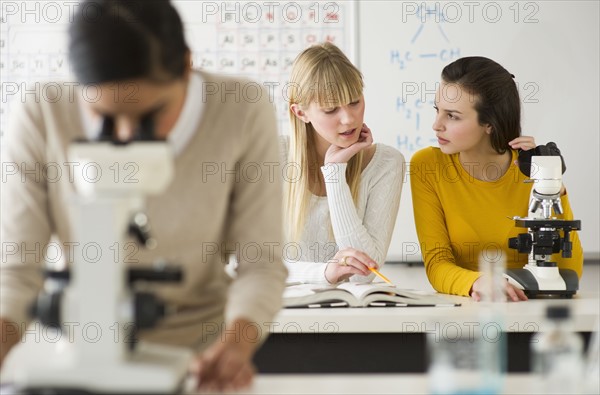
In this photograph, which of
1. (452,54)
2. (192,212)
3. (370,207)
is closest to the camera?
(192,212)

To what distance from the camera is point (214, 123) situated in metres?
1.34

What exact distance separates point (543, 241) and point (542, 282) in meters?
0.12

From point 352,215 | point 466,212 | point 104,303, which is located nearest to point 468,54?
point 466,212

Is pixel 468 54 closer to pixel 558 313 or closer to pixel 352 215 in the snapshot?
pixel 352 215

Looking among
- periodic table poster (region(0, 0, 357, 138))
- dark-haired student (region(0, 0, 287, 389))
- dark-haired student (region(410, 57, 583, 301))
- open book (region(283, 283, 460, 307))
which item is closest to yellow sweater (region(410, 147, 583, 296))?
dark-haired student (region(410, 57, 583, 301))

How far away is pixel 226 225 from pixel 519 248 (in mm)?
1266

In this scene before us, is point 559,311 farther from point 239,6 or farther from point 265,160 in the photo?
point 239,6

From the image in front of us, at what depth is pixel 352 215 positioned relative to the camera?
2600 mm

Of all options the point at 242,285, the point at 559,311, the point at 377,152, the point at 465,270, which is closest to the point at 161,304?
the point at 242,285

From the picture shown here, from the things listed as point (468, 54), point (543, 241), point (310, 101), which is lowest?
point (543, 241)

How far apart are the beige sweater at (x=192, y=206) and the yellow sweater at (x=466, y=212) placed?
4.22ft

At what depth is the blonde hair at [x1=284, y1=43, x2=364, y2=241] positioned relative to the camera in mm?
2613

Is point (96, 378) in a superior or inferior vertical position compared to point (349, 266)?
superior

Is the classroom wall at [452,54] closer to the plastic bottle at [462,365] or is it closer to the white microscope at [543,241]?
the white microscope at [543,241]
